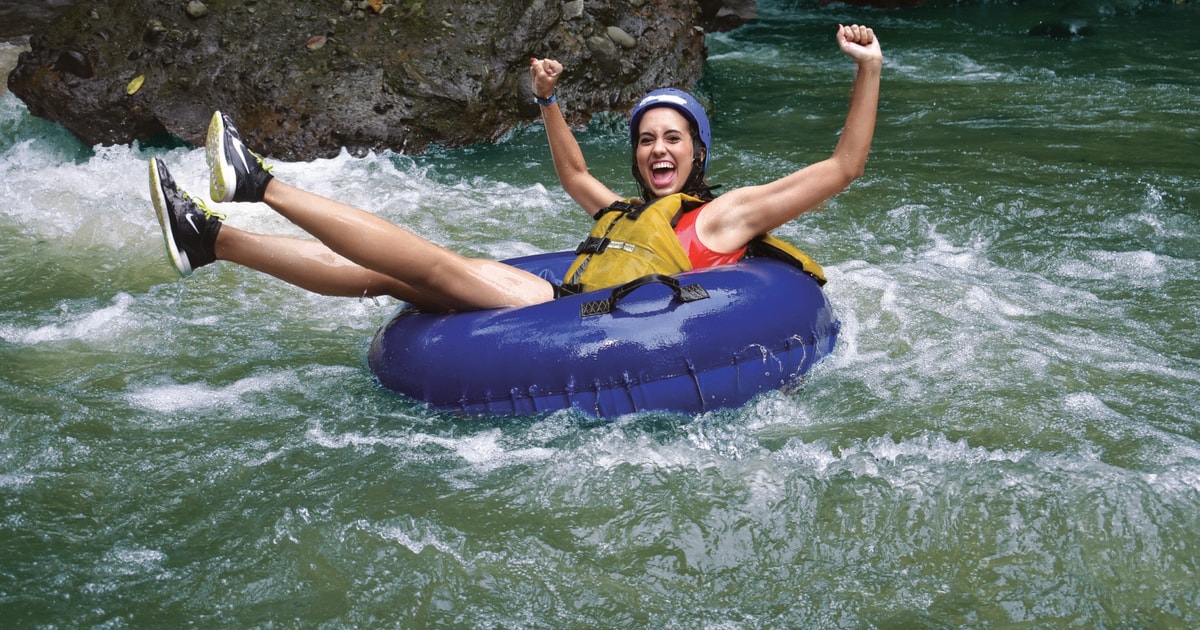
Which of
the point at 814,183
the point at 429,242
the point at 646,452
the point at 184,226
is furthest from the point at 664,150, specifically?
the point at 184,226

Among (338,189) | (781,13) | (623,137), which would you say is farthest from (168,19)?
(781,13)

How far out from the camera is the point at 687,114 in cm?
452

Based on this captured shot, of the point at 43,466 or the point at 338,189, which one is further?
the point at 338,189

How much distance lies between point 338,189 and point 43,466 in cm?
360

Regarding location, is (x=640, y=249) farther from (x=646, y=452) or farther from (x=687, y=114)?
(x=646, y=452)

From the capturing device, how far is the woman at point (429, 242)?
3.75 meters

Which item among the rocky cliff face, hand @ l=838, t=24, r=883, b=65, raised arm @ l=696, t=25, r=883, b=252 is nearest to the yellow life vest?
raised arm @ l=696, t=25, r=883, b=252

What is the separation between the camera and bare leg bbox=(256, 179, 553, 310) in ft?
12.3

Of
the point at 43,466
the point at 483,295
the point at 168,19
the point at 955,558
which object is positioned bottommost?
the point at 955,558

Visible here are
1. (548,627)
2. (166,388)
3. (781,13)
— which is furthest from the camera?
(781,13)

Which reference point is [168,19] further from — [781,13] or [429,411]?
[781,13]

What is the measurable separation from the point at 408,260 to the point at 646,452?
106 cm

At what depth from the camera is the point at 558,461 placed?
12.1 ft

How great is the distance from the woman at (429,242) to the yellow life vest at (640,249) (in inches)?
3.7
